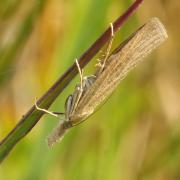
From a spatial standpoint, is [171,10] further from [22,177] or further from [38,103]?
[38,103]

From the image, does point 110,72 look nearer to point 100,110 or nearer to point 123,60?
point 123,60

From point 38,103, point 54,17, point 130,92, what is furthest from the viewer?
point 54,17

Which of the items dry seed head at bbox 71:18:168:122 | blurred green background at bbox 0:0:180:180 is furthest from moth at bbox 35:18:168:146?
blurred green background at bbox 0:0:180:180

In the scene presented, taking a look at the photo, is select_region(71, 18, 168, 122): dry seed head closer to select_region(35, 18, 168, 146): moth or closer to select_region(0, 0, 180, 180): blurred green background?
select_region(35, 18, 168, 146): moth

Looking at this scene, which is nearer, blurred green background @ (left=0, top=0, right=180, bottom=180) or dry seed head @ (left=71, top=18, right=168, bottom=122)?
dry seed head @ (left=71, top=18, right=168, bottom=122)

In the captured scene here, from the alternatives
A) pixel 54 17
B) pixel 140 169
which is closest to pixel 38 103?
pixel 140 169

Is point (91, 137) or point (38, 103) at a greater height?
point (38, 103)

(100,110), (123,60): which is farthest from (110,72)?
(100,110)
